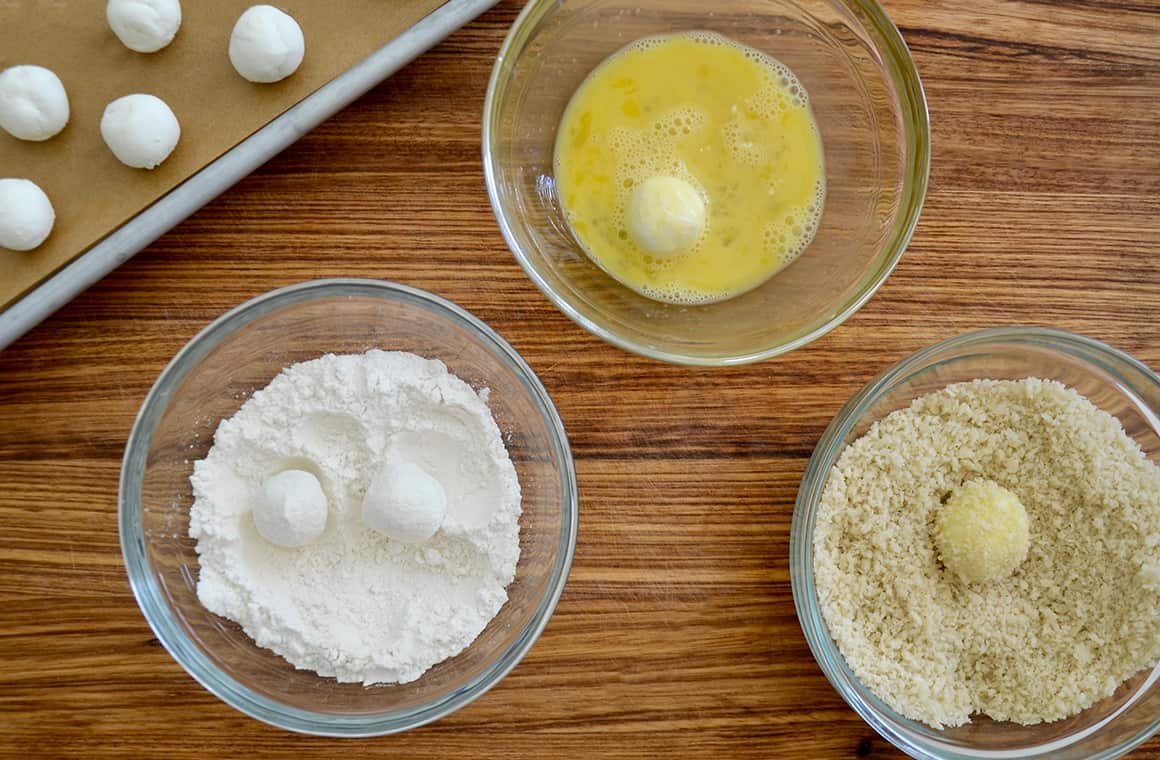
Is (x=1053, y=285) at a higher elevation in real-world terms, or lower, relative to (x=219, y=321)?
higher

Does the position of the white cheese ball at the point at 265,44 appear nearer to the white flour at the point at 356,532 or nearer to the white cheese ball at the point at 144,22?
the white cheese ball at the point at 144,22

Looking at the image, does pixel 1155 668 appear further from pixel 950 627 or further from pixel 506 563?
pixel 506 563

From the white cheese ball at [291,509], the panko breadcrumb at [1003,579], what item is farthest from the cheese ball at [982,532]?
the white cheese ball at [291,509]

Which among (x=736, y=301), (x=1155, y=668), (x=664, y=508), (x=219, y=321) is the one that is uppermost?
(x=736, y=301)

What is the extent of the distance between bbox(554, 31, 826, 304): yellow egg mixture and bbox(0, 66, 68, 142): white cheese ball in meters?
0.70

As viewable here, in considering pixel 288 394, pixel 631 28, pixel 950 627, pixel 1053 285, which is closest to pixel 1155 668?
pixel 950 627

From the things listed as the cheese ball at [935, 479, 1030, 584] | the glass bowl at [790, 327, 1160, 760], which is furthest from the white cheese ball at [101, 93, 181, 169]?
the cheese ball at [935, 479, 1030, 584]

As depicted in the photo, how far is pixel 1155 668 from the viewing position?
1.42 metres

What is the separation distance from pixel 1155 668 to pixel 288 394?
4.27 feet

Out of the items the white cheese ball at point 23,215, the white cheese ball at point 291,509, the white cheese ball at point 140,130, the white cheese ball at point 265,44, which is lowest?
the white cheese ball at point 291,509

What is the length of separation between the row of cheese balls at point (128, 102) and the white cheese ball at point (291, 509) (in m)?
0.48

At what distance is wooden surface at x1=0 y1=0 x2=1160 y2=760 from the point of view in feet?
4.63

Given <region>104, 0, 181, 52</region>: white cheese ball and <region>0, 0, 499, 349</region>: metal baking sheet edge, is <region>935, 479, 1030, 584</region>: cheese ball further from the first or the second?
<region>104, 0, 181, 52</region>: white cheese ball

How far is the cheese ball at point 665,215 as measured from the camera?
132cm
